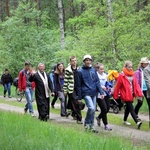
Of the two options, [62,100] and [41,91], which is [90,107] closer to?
[41,91]

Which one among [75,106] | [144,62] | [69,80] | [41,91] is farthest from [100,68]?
[41,91]

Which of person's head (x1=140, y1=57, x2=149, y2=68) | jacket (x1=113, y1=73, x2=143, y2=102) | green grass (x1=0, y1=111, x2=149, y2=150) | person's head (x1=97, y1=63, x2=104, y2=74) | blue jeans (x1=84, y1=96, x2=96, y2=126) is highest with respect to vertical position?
person's head (x1=140, y1=57, x2=149, y2=68)

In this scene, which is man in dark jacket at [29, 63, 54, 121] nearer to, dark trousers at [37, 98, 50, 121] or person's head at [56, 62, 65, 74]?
dark trousers at [37, 98, 50, 121]

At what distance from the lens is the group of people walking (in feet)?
29.9

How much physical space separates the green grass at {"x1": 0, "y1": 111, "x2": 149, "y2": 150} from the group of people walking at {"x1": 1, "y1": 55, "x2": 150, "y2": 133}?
5.74ft

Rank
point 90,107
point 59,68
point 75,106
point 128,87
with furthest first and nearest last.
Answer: point 59,68
point 75,106
point 128,87
point 90,107

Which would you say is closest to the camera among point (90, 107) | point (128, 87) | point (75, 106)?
point (90, 107)

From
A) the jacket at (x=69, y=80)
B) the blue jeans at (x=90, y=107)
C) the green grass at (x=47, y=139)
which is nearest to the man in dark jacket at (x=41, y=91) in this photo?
the jacket at (x=69, y=80)

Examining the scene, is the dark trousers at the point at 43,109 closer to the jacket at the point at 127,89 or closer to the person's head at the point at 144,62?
the jacket at the point at 127,89

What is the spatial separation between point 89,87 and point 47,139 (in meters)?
2.97

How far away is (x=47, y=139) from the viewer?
6.35m

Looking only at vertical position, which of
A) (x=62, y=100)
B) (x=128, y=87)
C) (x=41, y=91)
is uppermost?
(x=128, y=87)

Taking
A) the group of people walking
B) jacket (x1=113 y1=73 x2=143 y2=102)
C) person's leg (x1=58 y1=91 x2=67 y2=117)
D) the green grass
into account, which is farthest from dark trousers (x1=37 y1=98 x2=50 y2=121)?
the green grass

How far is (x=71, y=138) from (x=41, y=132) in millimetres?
956
